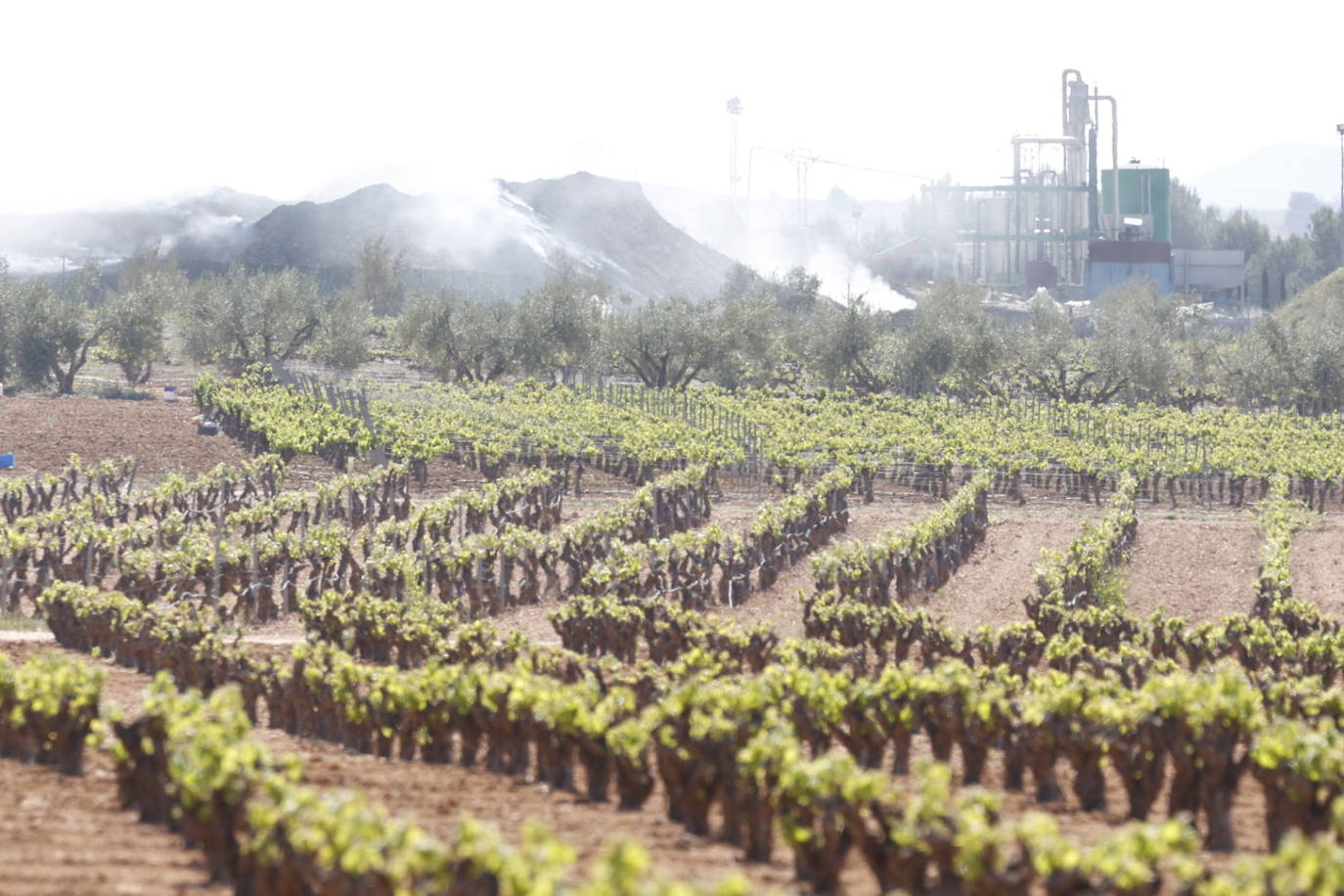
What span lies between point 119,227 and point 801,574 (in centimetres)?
15641

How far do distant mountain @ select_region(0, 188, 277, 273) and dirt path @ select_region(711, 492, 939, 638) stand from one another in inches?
5138

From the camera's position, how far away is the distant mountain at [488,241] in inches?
6068

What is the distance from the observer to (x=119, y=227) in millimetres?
173375

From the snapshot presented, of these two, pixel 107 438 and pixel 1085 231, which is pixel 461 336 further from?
pixel 1085 231

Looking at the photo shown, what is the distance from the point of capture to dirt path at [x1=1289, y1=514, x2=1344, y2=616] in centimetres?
3094

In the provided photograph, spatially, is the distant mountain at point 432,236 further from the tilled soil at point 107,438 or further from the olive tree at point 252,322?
the tilled soil at point 107,438

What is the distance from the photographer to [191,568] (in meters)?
27.6

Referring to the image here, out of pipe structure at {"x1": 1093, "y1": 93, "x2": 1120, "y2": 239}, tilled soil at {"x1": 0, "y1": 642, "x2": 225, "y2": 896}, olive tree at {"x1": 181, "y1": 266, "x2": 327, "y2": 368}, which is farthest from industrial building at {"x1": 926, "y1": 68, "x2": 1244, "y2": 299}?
tilled soil at {"x1": 0, "y1": 642, "x2": 225, "y2": 896}

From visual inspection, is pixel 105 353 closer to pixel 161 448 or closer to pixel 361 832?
pixel 161 448

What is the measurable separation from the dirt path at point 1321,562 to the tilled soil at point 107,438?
30739 mm

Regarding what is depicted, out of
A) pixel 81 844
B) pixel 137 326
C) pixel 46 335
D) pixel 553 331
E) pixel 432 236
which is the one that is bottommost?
pixel 81 844

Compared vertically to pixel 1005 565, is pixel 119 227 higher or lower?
higher

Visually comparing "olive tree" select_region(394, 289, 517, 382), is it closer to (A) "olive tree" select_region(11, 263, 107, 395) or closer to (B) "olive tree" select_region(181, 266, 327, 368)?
(B) "olive tree" select_region(181, 266, 327, 368)

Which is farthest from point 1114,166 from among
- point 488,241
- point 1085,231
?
point 488,241
